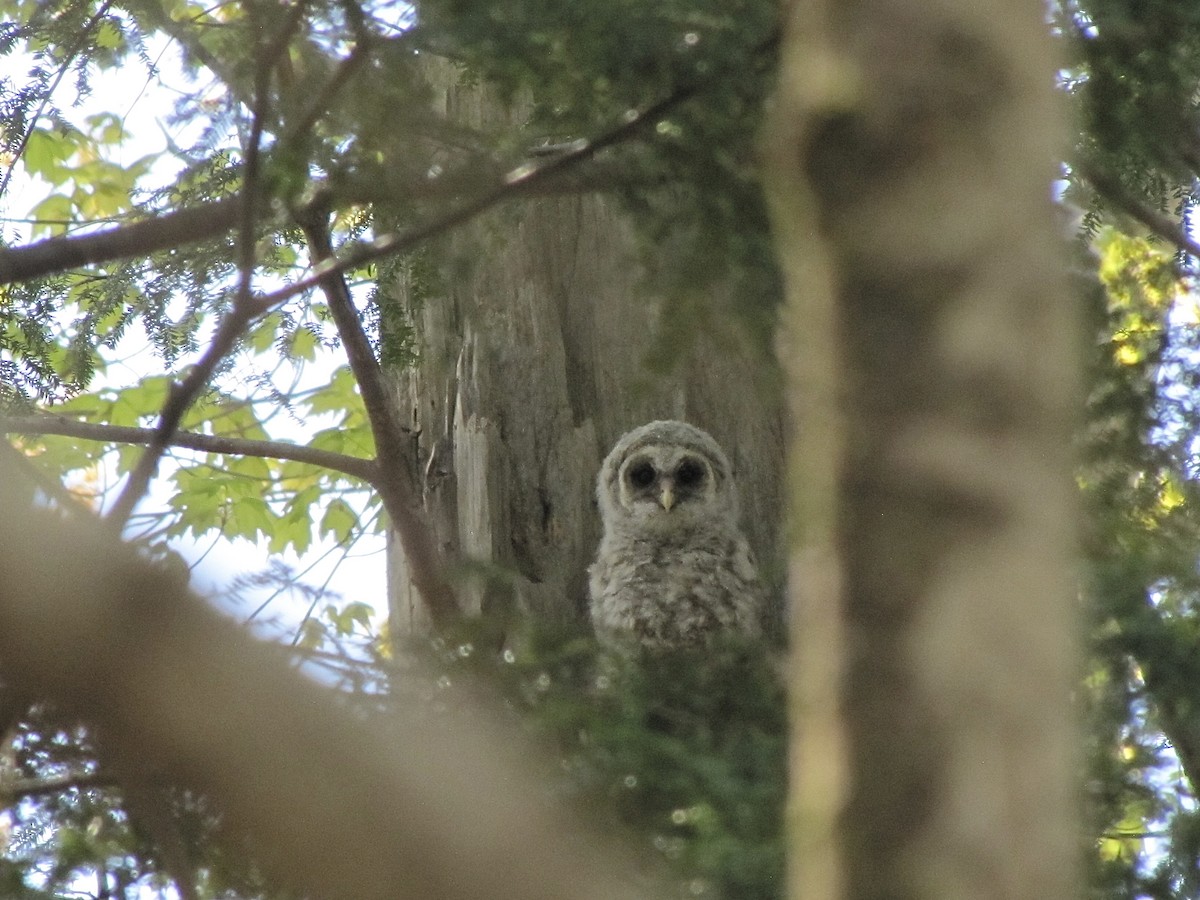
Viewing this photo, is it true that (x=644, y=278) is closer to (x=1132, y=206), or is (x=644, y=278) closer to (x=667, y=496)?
(x=1132, y=206)

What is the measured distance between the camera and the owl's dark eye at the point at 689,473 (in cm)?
429

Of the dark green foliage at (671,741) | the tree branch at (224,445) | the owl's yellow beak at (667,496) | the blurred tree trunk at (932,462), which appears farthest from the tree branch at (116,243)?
the owl's yellow beak at (667,496)

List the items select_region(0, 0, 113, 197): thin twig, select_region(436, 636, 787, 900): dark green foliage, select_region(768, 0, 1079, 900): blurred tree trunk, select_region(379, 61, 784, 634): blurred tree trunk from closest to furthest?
select_region(768, 0, 1079, 900): blurred tree trunk
select_region(436, 636, 787, 900): dark green foliage
select_region(0, 0, 113, 197): thin twig
select_region(379, 61, 784, 634): blurred tree trunk

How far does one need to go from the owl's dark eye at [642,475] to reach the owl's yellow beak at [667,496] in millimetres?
53

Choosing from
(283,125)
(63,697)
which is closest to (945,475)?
(63,697)

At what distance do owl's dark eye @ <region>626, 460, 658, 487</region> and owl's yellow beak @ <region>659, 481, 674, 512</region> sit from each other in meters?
0.05

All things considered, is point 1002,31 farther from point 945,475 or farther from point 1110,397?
point 1110,397

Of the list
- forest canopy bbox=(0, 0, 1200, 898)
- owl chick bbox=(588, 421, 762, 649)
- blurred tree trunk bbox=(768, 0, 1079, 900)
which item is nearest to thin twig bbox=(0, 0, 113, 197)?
forest canopy bbox=(0, 0, 1200, 898)

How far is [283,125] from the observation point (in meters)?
2.60

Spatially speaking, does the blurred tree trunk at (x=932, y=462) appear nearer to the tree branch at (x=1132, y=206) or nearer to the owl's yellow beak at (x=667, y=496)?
the tree branch at (x=1132, y=206)

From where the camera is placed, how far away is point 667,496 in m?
4.26

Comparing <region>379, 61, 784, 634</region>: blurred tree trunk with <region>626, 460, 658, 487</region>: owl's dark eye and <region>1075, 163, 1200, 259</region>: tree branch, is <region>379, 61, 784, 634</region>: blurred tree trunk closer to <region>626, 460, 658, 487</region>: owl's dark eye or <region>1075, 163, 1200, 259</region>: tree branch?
<region>626, 460, 658, 487</region>: owl's dark eye

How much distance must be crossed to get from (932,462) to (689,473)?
3.31 meters

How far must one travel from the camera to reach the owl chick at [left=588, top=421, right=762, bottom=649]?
422 centimetres
